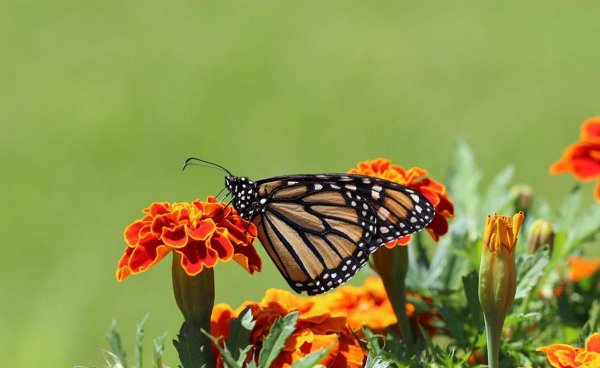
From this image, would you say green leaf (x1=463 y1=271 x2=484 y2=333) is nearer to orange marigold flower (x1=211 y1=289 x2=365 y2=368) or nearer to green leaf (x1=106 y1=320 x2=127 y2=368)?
orange marigold flower (x1=211 y1=289 x2=365 y2=368)

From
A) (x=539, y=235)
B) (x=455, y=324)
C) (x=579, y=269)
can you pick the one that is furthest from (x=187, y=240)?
(x=579, y=269)

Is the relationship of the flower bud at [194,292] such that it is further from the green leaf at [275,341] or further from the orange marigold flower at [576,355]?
the orange marigold flower at [576,355]

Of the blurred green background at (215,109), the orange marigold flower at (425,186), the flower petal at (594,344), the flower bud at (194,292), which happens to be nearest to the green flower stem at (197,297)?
the flower bud at (194,292)

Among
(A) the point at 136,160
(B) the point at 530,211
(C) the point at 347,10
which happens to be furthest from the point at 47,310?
(C) the point at 347,10

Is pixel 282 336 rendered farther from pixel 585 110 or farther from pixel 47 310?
pixel 585 110

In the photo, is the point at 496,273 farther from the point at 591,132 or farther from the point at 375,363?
the point at 591,132

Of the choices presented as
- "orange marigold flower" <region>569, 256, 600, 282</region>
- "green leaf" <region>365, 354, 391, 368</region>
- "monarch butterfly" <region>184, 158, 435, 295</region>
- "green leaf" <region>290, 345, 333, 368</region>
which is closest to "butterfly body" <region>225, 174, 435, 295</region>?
"monarch butterfly" <region>184, 158, 435, 295</region>
